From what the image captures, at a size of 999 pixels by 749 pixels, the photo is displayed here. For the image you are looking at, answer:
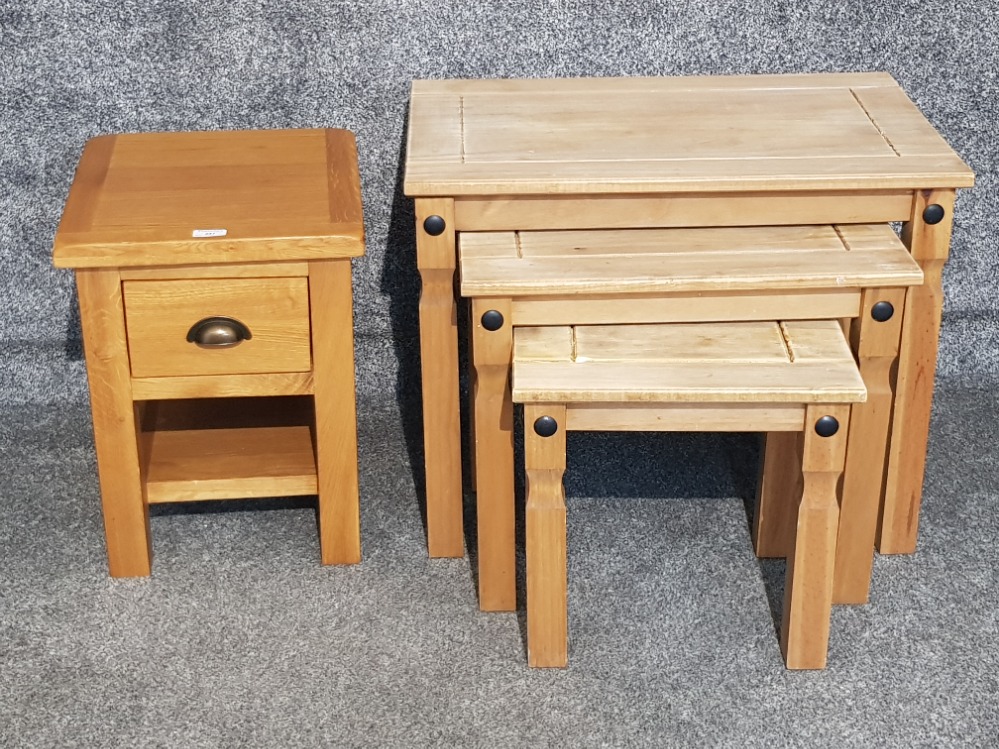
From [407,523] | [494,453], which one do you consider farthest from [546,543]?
[407,523]

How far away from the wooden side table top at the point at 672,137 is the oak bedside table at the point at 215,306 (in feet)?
0.41

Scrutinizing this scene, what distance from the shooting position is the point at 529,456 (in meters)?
1.39

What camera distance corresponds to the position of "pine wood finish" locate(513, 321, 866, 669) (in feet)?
4.43

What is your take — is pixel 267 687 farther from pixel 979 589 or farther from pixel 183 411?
pixel 979 589

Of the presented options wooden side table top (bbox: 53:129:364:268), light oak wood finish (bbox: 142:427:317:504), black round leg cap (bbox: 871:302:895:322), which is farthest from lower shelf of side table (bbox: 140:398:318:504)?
black round leg cap (bbox: 871:302:895:322)

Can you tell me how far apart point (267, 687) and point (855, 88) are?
92 centimetres

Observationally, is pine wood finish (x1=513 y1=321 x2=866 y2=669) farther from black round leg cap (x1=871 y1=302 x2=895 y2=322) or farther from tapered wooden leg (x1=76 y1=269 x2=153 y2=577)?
tapered wooden leg (x1=76 y1=269 x2=153 y2=577)

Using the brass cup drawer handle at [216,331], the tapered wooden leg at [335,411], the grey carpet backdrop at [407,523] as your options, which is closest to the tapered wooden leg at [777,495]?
the grey carpet backdrop at [407,523]

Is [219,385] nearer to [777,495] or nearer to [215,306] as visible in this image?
[215,306]

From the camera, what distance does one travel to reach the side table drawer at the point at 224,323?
1.49m

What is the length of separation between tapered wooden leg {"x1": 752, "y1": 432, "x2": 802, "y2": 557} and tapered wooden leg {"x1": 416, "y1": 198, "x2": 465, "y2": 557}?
1.07 ft

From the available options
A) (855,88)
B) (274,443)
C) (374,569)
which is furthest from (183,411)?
(855,88)

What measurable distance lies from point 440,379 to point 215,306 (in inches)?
9.7

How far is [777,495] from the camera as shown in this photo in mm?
1621
